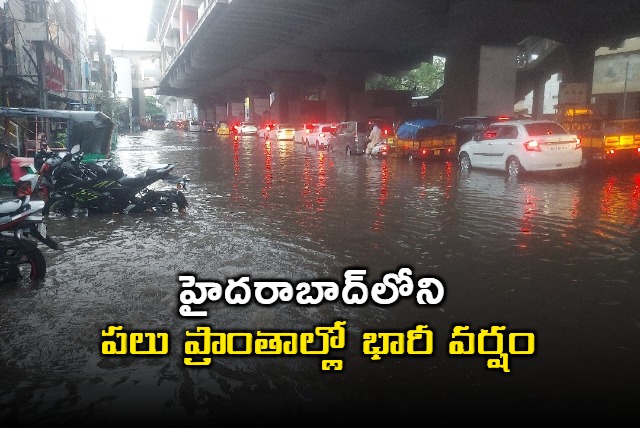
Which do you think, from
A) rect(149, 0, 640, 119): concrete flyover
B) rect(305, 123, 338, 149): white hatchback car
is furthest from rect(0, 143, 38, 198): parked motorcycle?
rect(305, 123, 338, 149): white hatchback car

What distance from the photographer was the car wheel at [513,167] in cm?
1537

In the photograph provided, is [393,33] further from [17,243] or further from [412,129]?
[17,243]

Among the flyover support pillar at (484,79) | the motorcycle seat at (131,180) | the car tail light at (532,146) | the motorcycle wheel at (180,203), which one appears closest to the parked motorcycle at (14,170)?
the motorcycle seat at (131,180)

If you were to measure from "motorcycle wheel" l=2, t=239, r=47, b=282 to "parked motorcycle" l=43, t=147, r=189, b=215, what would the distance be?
433 centimetres

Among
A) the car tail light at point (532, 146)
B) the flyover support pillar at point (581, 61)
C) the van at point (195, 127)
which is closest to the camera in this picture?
the car tail light at point (532, 146)

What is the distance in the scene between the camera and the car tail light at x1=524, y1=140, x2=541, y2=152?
48.6 feet

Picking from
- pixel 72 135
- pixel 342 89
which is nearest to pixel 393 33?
pixel 342 89

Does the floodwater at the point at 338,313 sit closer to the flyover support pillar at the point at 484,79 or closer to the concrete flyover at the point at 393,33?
the concrete flyover at the point at 393,33

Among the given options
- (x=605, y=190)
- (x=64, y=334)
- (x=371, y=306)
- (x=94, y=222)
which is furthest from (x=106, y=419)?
(x=605, y=190)

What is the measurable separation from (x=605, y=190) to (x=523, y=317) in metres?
9.31

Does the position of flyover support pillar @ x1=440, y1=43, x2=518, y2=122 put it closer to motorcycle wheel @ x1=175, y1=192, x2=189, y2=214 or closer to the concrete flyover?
the concrete flyover

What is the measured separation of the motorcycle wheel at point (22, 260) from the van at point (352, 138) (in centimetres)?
2171

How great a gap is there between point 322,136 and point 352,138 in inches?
172

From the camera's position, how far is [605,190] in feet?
41.8
